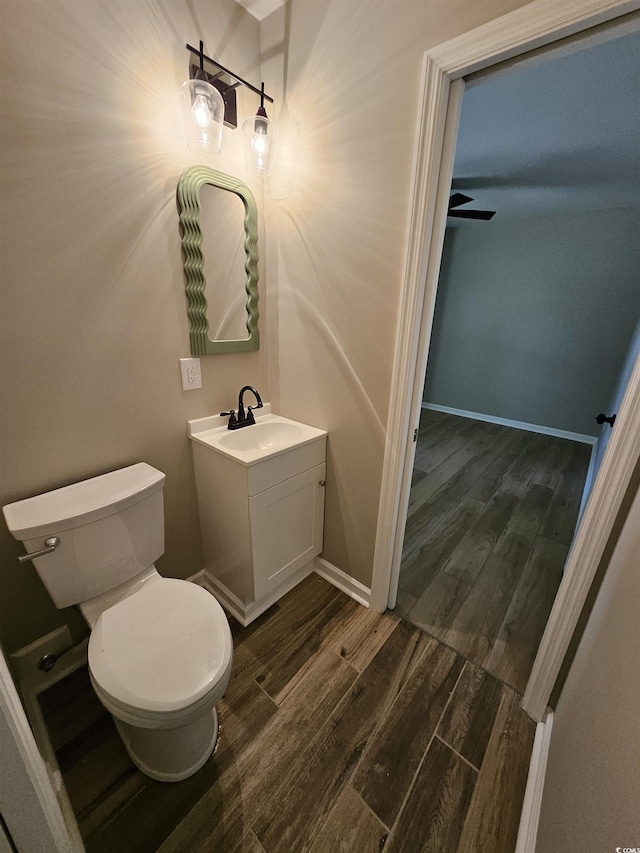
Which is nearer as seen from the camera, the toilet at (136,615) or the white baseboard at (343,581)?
the toilet at (136,615)

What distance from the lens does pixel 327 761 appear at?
42.9 inches

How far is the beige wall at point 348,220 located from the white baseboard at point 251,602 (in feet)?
0.69

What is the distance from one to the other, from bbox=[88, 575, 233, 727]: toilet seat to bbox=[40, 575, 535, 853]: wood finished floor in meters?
0.39

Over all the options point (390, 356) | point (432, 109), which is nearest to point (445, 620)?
point (390, 356)

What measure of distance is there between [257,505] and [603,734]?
3.75 ft

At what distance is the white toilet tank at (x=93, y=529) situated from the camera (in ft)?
3.42

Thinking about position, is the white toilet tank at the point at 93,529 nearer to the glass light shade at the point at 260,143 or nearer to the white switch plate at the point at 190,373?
the white switch plate at the point at 190,373

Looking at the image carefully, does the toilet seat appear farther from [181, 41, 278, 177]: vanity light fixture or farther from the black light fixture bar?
the black light fixture bar

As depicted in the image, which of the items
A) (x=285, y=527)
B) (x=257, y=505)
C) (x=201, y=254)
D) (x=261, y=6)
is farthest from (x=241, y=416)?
(x=261, y=6)

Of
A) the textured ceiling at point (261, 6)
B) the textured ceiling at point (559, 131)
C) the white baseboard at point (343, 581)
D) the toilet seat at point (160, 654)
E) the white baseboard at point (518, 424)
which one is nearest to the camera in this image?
the toilet seat at point (160, 654)

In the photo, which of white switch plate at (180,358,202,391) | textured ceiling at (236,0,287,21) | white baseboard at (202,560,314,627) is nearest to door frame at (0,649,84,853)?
white baseboard at (202,560,314,627)

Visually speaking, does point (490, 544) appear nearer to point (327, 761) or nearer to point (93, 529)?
point (327, 761)

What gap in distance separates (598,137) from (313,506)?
2.76m

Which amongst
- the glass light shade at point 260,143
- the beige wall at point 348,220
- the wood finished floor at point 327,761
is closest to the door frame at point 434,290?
the beige wall at point 348,220
